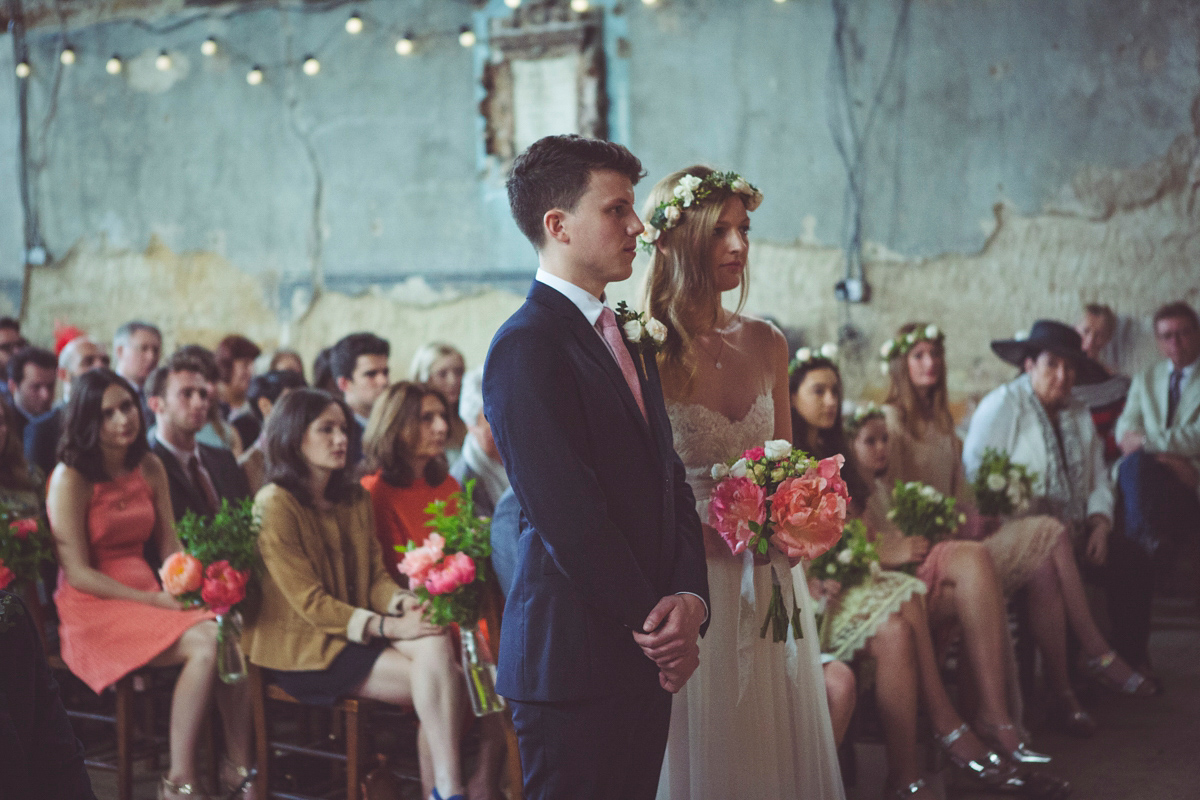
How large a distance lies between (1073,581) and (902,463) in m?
0.90

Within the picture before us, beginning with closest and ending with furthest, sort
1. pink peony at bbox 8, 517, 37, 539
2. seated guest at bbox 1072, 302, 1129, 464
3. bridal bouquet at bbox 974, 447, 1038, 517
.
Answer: pink peony at bbox 8, 517, 37, 539 < bridal bouquet at bbox 974, 447, 1038, 517 < seated guest at bbox 1072, 302, 1129, 464

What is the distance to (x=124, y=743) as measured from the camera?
3.89 m

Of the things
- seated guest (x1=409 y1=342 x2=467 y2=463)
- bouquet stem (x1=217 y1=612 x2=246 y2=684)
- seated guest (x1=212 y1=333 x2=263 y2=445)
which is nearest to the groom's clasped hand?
bouquet stem (x1=217 y1=612 x2=246 y2=684)

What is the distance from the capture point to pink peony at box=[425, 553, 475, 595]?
3.41m

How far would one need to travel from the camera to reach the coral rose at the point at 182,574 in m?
3.57

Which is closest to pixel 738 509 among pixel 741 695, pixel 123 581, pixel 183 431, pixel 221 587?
pixel 741 695

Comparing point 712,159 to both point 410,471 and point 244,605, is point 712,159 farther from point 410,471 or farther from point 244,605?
point 244,605

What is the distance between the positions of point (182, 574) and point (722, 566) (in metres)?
1.80

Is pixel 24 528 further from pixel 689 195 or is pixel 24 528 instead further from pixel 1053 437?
pixel 1053 437

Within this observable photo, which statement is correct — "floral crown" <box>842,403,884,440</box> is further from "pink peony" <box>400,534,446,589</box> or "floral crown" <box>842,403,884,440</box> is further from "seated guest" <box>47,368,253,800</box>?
"seated guest" <box>47,368,253,800</box>

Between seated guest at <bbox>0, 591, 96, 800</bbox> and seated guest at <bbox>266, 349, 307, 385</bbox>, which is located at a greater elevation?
seated guest at <bbox>266, 349, 307, 385</bbox>

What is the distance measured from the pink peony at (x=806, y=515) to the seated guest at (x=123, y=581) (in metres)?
2.14

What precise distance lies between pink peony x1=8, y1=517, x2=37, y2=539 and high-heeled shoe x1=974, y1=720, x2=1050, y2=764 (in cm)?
351

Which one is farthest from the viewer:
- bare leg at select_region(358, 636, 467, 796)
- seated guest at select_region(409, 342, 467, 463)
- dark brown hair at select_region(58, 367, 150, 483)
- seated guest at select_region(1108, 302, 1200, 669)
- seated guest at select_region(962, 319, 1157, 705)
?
seated guest at select_region(409, 342, 467, 463)
